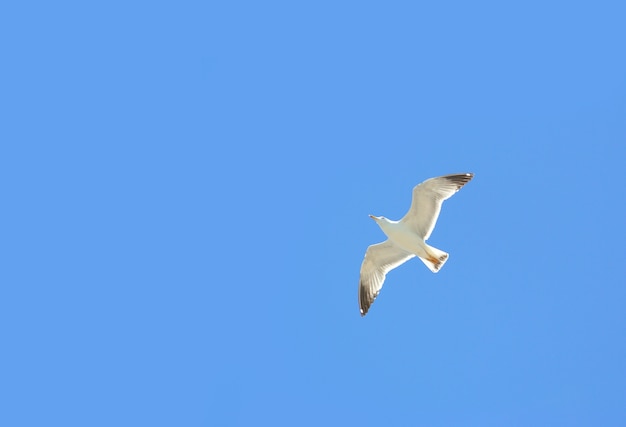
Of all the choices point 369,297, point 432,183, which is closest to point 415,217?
point 432,183

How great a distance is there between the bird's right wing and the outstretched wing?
0.99 meters

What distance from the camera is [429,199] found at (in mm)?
16203

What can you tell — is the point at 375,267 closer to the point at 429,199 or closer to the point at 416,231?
the point at 416,231

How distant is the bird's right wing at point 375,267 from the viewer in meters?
17.4

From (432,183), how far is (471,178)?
0.72 meters

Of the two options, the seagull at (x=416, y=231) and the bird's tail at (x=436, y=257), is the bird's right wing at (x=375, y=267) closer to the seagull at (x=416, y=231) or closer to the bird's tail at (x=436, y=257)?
the seagull at (x=416, y=231)

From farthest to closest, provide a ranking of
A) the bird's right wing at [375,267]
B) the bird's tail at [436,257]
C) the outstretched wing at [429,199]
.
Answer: the bird's right wing at [375,267], the bird's tail at [436,257], the outstretched wing at [429,199]

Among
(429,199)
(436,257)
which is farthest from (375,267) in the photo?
(429,199)

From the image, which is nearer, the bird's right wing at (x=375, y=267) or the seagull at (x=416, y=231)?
the seagull at (x=416, y=231)

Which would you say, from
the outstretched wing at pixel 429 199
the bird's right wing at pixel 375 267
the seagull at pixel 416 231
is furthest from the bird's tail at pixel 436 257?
the bird's right wing at pixel 375 267

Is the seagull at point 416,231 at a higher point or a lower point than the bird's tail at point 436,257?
higher

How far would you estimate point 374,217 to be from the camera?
55.4 feet

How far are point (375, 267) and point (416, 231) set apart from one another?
5.10 ft

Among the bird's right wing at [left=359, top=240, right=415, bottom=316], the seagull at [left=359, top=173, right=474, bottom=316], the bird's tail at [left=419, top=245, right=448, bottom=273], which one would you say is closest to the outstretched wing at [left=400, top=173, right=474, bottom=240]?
the seagull at [left=359, top=173, right=474, bottom=316]
